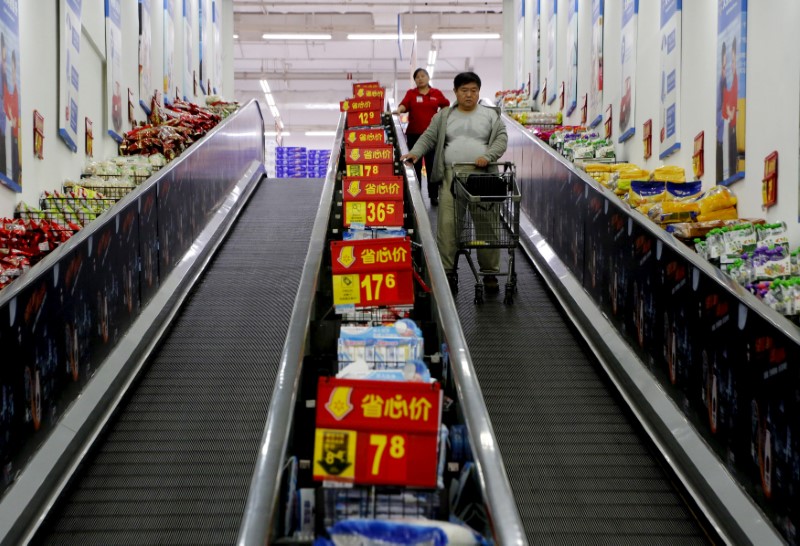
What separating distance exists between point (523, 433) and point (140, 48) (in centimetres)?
833

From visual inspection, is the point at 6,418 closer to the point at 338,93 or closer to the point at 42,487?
the point at 42,487

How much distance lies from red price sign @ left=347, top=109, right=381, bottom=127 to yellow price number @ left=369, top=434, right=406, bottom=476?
408 inches

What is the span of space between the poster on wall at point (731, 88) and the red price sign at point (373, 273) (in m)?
2.70

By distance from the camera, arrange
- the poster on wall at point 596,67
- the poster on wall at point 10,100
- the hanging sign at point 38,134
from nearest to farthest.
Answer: the poster on wall at point 10,100 < the hanging sign at point 38,134 < the poster on wall at point 596,67

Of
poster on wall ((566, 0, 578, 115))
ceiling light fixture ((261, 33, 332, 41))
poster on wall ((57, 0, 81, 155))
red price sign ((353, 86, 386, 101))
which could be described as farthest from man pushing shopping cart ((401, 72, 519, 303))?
ceiling light fixture ((261, 33, 332, 41))

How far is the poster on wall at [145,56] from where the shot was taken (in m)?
11.5

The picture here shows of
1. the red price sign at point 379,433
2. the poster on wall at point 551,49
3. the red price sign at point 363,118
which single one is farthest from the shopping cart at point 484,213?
the poster on wall at point 551,49

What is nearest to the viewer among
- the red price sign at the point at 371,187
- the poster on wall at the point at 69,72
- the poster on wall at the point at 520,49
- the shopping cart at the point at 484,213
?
the shopping cart at the point at 484,213

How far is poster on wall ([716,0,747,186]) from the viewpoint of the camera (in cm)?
621

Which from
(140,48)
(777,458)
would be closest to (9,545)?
(777,458)

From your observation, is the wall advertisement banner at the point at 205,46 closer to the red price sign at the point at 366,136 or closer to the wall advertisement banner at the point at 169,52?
the wall advertisement banner at the point at 169,52

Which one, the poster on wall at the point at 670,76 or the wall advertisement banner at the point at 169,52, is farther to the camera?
the wall advertisement banner at the point at 169,52

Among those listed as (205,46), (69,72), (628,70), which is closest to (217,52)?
(205,46)

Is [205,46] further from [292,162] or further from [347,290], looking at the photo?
[347,290]
